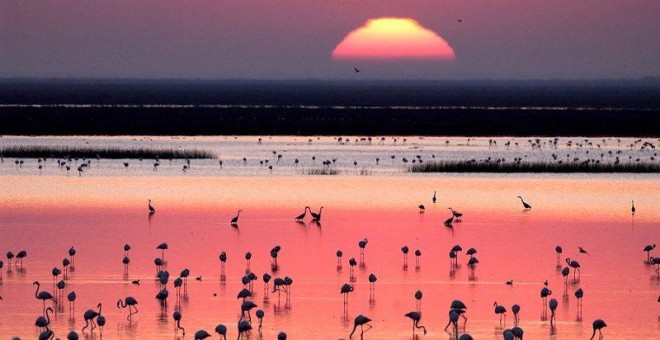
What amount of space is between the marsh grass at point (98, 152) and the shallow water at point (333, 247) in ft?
25.6

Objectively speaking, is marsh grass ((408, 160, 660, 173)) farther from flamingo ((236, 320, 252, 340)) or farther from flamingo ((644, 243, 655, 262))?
flamingo ((236, 320, 252, 340))

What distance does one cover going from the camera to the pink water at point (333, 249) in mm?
14906

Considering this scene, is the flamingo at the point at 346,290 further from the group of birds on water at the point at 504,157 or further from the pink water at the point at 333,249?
the group of birds on water at the point at 504,157

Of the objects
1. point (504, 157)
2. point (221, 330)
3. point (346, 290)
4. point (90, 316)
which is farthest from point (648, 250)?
point (504, 157)

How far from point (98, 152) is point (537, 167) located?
1540cm

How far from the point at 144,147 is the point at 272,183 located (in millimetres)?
15618

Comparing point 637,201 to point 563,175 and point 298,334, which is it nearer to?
point 563,175

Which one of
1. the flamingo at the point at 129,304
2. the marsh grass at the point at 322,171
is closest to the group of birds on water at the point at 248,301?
the flamingo at the point at 129,304

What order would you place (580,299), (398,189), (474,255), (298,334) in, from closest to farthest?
(298,334) < (580,299) < (474,255) < (398,189)

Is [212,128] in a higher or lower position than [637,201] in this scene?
higher

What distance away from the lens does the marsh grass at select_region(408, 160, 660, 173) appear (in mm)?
38625

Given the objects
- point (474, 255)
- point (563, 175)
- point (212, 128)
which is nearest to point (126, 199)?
point (474, 255)

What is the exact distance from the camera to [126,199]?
28.8 metres

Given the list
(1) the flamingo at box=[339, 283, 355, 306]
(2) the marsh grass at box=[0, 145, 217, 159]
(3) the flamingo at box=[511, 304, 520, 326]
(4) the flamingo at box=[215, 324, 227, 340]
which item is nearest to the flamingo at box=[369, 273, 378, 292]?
(1) the flamingo at box=[339, 283, 355, 306]
